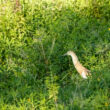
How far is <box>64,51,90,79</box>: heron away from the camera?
6.55m

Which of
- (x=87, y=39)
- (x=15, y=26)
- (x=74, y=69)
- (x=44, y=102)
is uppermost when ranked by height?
(x=15, y=26)

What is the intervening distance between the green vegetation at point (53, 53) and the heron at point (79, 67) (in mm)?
113

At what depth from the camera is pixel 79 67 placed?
6.80 metres

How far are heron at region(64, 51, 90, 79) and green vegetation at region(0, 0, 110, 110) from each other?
0.11m

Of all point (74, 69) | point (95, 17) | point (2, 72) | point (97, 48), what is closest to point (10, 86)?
point (2, 72)

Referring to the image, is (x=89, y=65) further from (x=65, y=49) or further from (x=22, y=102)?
(x=22, y=102)

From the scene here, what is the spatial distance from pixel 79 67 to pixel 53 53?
0.76 metres

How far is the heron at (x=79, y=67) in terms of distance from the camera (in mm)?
6547

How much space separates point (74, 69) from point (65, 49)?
546 millimetres

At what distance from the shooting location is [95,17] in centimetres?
879

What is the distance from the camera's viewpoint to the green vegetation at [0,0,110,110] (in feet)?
18.3

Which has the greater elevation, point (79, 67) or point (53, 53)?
point (53, 53)

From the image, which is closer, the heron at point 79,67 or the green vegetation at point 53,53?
the green vegetation at point 53,53

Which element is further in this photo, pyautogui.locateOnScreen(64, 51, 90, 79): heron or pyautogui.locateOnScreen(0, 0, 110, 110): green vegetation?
pyautogui.locateOnScreen(64, 51, 90, 79): heron
